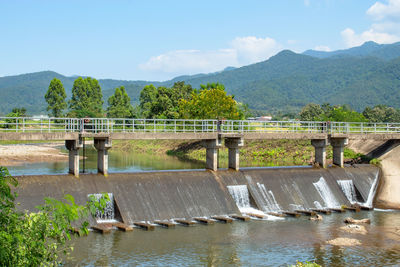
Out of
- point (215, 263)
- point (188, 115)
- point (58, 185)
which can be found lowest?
point (215, 263)

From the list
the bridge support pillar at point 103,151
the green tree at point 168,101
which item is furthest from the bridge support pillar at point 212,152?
the green tree at point 168,101

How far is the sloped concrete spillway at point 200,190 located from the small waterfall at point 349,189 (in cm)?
30

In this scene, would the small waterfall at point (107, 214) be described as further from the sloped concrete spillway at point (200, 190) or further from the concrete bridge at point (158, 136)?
the concrete bridge at point (158, 136)

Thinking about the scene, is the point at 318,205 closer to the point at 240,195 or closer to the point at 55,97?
the point at 240,195

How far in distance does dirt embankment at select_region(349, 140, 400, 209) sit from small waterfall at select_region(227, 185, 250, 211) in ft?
40.1

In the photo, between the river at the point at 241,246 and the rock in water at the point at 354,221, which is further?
the rock in water at the point at 354,221

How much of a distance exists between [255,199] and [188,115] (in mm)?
54916

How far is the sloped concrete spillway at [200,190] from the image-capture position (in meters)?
32.7

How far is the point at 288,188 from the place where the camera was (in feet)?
133

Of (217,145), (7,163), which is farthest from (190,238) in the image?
(7,163)

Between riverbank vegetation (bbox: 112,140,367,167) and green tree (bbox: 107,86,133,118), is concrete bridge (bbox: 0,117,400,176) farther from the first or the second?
green tree (bbox: 107,86,133,118)

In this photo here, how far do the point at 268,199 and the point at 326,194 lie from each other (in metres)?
6.19

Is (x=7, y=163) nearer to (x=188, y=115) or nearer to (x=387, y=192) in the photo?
(x=188, y=115)

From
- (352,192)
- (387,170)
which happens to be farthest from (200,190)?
(387,170)
